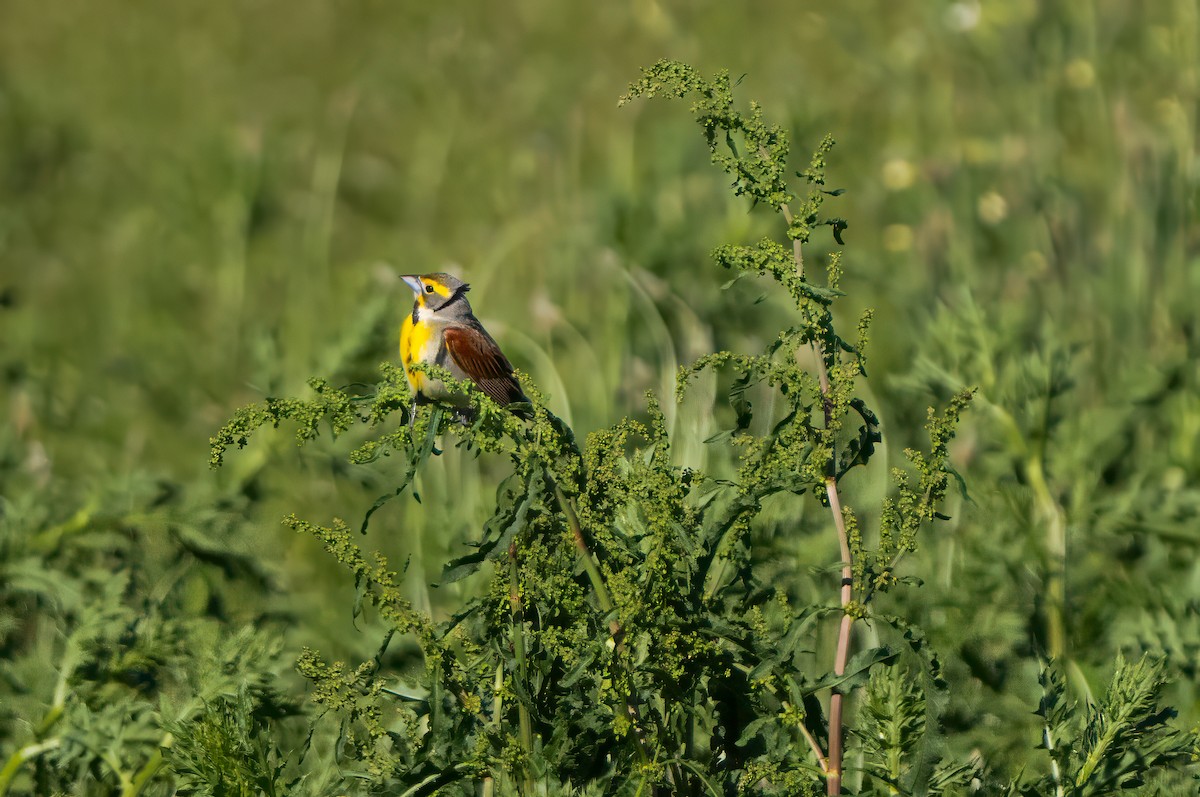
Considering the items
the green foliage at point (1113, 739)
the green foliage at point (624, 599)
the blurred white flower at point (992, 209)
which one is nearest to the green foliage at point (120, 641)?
the green foliage at point (624, 599)

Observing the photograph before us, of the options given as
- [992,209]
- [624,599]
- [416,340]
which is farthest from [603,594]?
[992,209]

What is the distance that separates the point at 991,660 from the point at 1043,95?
11.7 ft

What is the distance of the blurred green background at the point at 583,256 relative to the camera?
377cm

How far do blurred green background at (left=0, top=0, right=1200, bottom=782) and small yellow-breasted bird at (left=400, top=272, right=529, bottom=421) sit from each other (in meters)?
0.24

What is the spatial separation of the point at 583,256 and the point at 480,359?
8.16ft

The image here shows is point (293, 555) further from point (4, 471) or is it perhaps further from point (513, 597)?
point (513, 597)

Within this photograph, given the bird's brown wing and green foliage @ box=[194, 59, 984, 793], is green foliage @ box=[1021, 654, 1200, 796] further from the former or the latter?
the bird's brown wing

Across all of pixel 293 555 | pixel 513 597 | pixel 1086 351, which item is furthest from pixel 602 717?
pixel 1086 351

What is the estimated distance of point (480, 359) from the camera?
12.0ft

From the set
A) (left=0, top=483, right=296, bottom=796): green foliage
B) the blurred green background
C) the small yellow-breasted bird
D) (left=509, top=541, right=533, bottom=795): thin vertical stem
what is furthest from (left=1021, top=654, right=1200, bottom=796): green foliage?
the small yellow-breasted bird

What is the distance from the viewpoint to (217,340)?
6.33m

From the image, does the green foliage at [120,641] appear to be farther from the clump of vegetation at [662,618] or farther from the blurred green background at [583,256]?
the clump of vegetation at [662,618]

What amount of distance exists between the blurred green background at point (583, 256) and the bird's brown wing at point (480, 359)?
1.07 feet

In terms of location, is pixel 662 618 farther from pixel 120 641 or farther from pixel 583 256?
pixel 583 256
